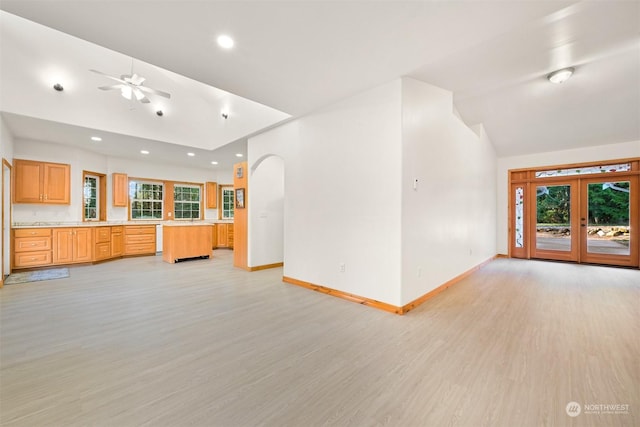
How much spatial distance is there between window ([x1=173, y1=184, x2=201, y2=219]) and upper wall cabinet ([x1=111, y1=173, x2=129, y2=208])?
4.55 feet

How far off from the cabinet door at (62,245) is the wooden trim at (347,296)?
16.6ft

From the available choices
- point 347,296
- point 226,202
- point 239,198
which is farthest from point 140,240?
point 347,296

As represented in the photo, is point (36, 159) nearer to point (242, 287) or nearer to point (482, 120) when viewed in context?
point (242, 287)

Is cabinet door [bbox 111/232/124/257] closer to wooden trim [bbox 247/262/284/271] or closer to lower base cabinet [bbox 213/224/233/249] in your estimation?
lower base cabinet [bbox 213/224/233/249]

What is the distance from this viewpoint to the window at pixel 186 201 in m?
8.56

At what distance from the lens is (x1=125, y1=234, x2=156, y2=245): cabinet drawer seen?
714 cm

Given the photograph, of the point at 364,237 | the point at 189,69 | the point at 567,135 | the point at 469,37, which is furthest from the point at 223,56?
the point at 567,135

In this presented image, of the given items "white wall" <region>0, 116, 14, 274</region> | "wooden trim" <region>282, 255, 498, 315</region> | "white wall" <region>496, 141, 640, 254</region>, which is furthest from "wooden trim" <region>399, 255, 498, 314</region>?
"white wall" <region>0, 116, 14, 274</region>

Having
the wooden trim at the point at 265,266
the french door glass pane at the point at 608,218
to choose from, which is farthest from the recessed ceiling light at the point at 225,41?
the french door glass pane at the point at 608,218

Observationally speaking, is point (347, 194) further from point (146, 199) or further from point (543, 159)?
point (146, 199)

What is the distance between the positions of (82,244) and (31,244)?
79cm

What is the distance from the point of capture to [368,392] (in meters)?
1.74

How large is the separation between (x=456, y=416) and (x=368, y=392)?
525 mm

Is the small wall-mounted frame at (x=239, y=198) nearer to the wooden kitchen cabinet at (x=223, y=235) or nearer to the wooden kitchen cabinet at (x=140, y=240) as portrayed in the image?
the wooden kitchen cabinet at (x=223, y=235)
